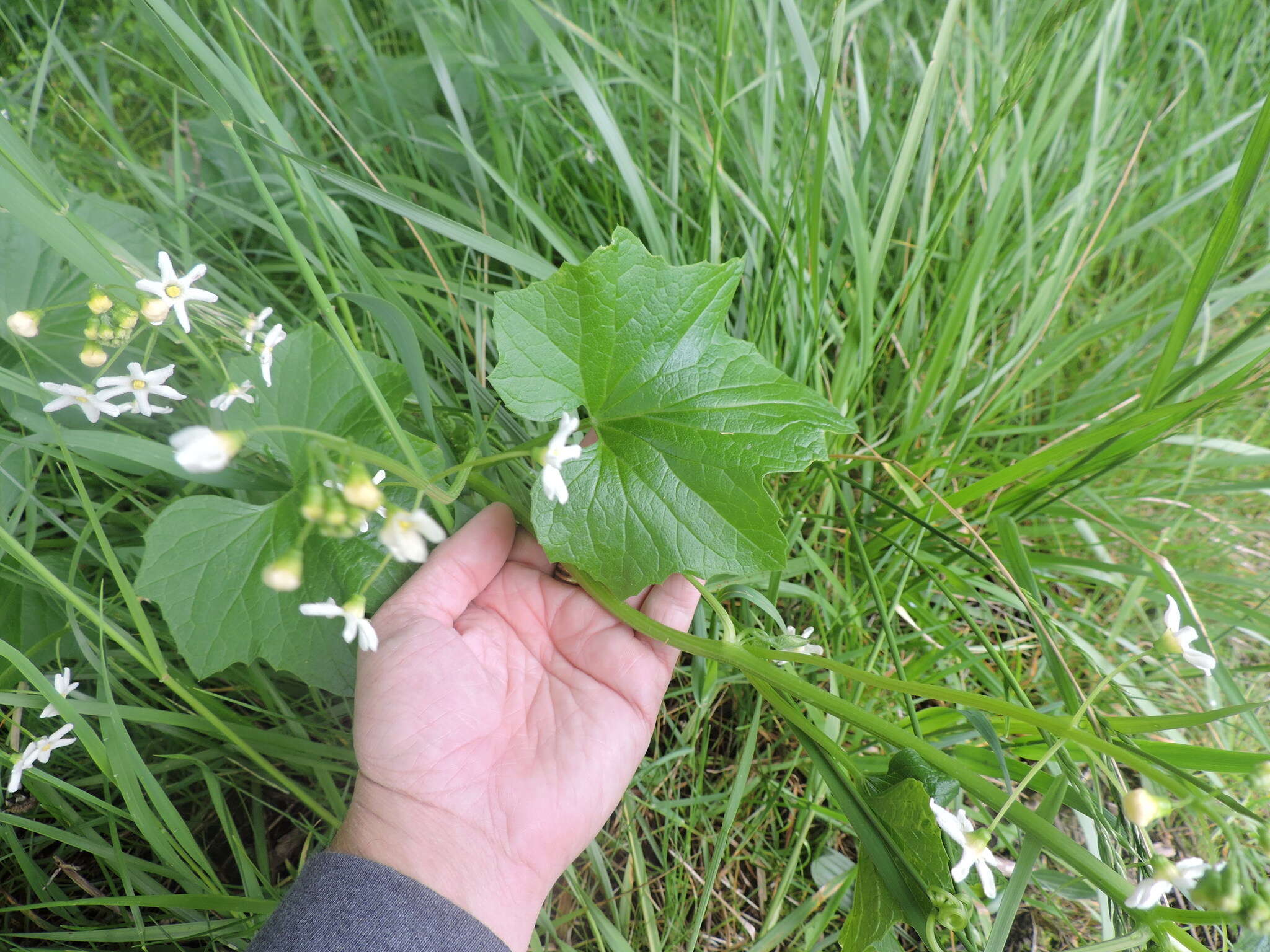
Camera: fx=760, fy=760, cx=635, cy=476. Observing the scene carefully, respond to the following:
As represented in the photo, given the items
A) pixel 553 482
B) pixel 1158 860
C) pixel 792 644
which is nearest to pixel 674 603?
pixel 792 644

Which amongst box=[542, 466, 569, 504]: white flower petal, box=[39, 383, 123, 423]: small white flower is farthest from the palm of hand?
box=[39, 383, 123, 423]: small white flower

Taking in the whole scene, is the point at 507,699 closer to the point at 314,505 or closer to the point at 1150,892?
the point at 314,505

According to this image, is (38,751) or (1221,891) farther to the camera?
(38,751)

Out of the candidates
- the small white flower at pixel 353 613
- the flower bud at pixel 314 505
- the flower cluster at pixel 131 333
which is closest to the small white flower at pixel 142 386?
the flower cluster at pixel 131 333

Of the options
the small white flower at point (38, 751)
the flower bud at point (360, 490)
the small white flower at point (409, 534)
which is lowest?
the small white flower at point (38, 751)

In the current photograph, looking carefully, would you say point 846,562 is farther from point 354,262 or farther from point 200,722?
point 200,722

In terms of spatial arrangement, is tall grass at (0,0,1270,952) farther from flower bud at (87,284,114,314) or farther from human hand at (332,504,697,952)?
human hand at (332,504,697,952)

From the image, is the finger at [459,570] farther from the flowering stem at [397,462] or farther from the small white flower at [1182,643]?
the small white flower at [1182,643]
